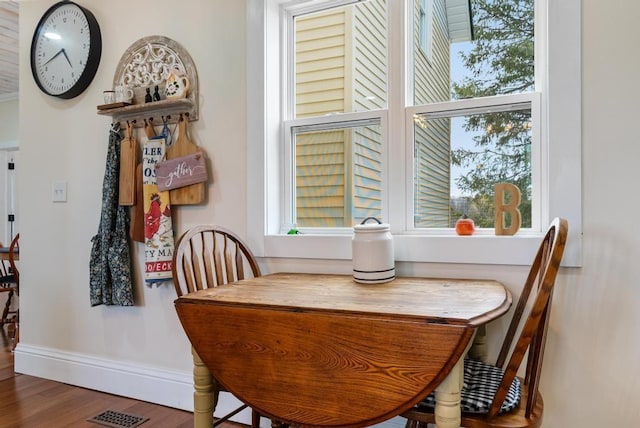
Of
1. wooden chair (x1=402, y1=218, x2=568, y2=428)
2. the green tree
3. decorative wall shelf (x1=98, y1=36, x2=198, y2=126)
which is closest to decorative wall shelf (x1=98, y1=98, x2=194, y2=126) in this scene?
decorative wall shelf (x1=98, y1=36, x2=198, y2=126)

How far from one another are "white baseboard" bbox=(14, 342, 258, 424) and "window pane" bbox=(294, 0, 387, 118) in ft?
4.86

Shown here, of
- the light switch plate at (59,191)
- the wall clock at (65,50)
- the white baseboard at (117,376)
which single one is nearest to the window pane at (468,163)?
the white baseboard at (117,376)

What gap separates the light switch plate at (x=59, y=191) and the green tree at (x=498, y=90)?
7.29 feet

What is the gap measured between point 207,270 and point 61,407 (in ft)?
4.04

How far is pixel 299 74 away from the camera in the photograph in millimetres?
2139

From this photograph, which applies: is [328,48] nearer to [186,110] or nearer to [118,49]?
[186,110]

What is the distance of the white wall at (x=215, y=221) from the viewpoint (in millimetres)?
1411

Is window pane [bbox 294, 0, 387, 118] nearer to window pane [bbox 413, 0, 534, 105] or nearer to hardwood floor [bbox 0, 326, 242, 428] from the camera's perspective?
window pane [bbox 413, 0, 534, 105]

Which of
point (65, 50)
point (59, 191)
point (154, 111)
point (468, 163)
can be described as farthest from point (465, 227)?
point (65, 50)

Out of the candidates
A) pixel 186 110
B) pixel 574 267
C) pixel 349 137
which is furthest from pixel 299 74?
pixel 574 267

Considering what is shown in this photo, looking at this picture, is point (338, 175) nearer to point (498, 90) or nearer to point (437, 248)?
point (437, 248)

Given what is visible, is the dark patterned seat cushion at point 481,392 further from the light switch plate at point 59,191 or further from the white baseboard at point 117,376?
the light switch plate at point 59,191

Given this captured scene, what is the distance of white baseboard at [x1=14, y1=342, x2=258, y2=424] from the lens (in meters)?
2.12

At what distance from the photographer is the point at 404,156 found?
6.06ft
